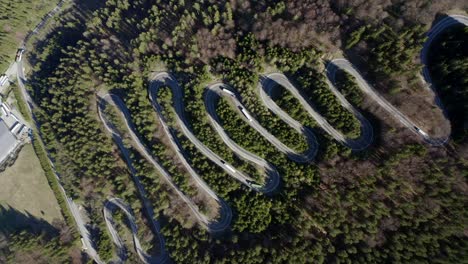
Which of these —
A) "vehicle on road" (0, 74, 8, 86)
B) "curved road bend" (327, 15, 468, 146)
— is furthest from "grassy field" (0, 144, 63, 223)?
"curved road bend" (327, 15, 468, 146)

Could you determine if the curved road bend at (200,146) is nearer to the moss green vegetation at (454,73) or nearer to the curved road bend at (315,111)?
the curved road bend at (315,111)

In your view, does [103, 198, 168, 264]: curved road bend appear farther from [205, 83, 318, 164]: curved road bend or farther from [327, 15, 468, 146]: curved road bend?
[327, 15, 468, 146]: curved road bend

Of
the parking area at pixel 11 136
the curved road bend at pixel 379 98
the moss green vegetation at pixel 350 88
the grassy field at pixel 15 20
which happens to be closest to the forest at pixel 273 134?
the moss green vegetation at pixel 350 88

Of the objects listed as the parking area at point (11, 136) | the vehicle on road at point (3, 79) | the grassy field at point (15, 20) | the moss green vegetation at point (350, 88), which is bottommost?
the moss green vegetation at point (350, 88)

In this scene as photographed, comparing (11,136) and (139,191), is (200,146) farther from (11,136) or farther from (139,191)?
(11,136)

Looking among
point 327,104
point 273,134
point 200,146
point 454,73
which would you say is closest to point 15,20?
point 200,146
